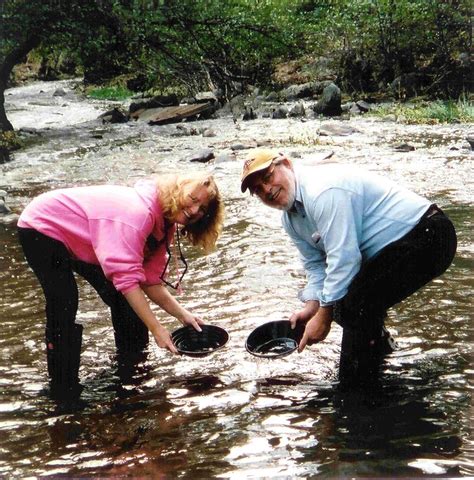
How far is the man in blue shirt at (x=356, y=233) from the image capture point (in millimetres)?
2904

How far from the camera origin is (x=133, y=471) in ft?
8.64

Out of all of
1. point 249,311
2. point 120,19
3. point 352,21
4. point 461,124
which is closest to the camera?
point 249,311

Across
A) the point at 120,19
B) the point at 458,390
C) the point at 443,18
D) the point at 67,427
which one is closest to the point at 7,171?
the point at 120,19

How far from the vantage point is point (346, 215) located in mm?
2877

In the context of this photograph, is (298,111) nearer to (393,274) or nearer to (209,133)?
(209,133)

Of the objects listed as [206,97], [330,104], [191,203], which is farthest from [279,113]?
[191,203]

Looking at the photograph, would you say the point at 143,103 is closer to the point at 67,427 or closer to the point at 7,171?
the point at 7,171

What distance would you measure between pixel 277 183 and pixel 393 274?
658mm

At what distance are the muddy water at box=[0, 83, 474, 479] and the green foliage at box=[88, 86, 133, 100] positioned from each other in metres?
17.4

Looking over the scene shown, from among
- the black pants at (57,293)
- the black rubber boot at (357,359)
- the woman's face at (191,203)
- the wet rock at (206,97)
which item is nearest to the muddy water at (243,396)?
the black rubber boot at (357,359)

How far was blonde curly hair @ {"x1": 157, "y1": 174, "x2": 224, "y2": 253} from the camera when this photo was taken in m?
3.12

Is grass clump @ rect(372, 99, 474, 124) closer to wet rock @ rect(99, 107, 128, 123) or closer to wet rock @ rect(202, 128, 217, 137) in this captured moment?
wet rock @ rect(202, 128, 217, 137)

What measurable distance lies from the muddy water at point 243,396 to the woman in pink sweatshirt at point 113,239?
0.97 feet

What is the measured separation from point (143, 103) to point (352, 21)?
632 centimetres
